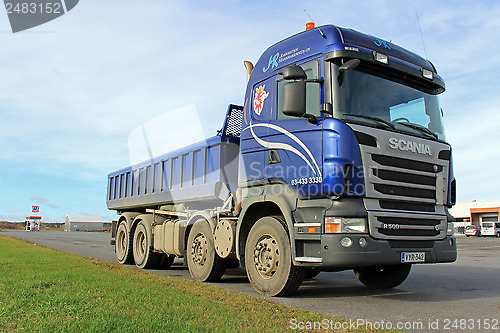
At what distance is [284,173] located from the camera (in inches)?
251

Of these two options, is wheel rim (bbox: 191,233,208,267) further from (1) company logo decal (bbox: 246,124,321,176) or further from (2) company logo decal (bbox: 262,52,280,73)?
(2) company logo decal (bbox: 262,52,280,73)

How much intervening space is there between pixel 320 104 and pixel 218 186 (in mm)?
3030

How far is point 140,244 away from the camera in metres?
12.1

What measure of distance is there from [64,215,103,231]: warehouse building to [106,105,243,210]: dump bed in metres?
74.3

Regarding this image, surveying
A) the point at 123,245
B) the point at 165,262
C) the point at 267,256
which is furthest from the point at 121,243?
the point at 267,256

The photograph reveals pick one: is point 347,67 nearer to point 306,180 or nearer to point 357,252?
point 306,180

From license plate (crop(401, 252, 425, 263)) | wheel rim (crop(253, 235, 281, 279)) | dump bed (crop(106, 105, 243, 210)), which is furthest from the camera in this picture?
dump bed (crop(106, 105, 243, 210))

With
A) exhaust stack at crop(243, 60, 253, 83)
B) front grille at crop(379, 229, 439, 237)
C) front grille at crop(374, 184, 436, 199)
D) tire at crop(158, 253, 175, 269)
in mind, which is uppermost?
exhaust stack at crop(243, 60, 253, 83)

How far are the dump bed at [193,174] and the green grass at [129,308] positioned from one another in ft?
6.89

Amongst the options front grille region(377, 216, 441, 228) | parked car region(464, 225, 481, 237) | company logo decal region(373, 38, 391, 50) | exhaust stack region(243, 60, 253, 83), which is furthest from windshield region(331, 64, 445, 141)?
parked car region(464, 225, 481, 237)

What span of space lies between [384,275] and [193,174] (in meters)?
4.25

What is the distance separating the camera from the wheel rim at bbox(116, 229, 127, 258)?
13.0 m

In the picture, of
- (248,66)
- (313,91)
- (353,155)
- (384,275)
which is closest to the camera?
(353,155)

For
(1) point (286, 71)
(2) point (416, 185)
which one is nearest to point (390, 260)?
(2) point (416, 185)
